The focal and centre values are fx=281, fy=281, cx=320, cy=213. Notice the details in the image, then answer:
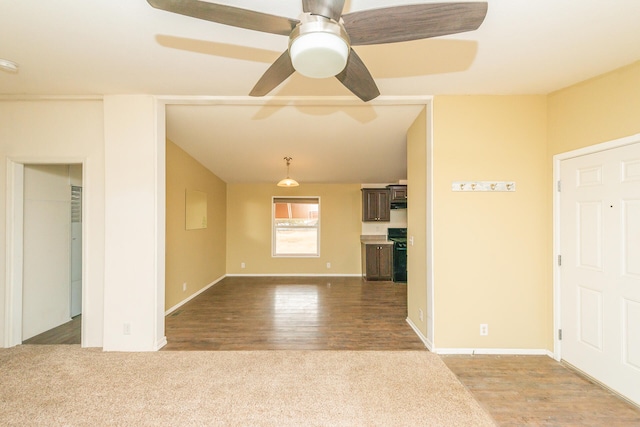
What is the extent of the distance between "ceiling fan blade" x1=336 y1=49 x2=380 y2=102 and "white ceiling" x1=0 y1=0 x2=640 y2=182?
1.22ft

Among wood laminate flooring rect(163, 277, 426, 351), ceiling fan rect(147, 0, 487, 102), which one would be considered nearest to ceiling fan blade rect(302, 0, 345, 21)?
ceiling fan rect(147, 0, 487, 102)

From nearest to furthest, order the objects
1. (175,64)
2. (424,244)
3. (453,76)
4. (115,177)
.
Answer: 1. (175,64)
2. (453,76)
3. (115,177)
4. (424,244)

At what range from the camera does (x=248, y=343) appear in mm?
3070

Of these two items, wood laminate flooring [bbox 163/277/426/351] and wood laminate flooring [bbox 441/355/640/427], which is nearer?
wood laminate flooring [bbox 441/355/640/427]

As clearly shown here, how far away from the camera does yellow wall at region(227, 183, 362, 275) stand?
6707 mm

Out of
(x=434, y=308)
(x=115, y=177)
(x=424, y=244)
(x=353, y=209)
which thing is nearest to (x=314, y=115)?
(x=424, y=244)

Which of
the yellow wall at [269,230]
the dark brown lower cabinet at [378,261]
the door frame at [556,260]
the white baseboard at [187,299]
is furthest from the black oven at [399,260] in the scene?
the white baseboard at [187,299]

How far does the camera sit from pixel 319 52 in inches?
50.0

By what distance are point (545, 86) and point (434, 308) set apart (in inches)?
93.0

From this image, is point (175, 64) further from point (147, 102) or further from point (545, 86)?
point (545, 86)

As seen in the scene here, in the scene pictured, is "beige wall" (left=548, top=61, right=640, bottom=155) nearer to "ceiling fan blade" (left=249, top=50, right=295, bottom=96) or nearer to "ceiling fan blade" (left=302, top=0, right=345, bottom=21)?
"ceiling fan blade" (left=302, top=0, right=345, bottom=21)

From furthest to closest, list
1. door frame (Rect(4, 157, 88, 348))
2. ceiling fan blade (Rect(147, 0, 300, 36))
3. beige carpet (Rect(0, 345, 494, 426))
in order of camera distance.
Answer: door frame (Rect(4, 157, 88, 348)) → beige carpet (Rect(0, 345, 494, 426)) → ceiling fan blade (Rect(147, 0, 300, 36))

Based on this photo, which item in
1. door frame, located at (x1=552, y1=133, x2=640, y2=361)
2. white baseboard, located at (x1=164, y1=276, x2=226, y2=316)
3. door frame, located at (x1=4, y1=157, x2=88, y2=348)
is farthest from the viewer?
white baseboard, located at (x1=164, y1=276, x2=226, y2=316)

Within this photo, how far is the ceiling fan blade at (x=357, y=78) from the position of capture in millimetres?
1530
